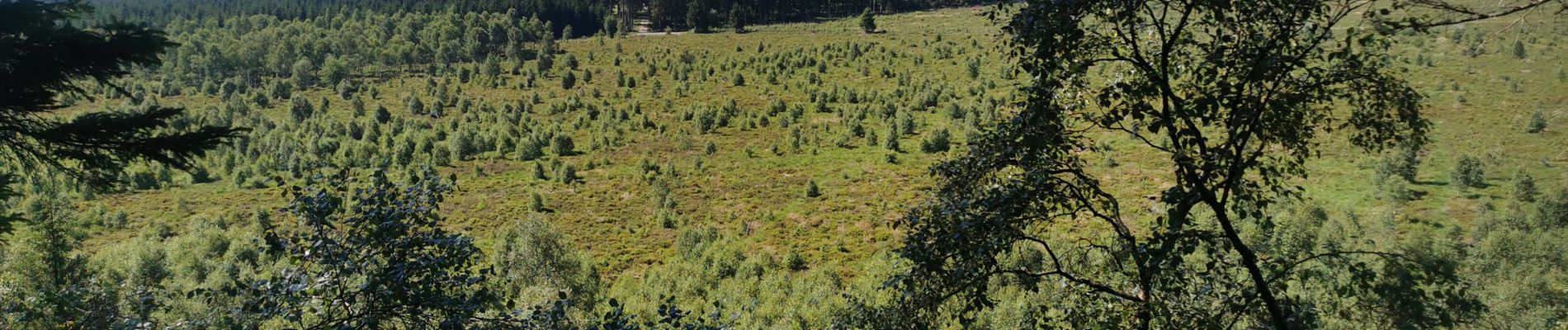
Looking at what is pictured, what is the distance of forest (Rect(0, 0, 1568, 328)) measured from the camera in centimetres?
520

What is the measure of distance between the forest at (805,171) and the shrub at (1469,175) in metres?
0.13

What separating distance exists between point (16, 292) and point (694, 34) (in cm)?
11058

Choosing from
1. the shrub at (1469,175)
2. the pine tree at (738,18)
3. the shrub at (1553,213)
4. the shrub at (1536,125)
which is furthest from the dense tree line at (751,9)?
the shrub at (1553,213)

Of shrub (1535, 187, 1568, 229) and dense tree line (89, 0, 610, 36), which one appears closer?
shrub (1535, 187, 1568, 229)

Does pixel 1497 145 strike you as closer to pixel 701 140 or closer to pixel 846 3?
pixel 701 140

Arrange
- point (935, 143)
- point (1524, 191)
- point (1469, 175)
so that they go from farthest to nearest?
point (935, 143) → point (1469, 175) → point (1524, 191)

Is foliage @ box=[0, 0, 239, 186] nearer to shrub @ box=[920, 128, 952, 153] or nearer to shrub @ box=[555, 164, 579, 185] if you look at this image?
shrub @ box=[555, 164, 579, 185]

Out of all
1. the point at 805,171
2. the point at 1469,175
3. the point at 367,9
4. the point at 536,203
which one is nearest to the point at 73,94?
the point at 536,203

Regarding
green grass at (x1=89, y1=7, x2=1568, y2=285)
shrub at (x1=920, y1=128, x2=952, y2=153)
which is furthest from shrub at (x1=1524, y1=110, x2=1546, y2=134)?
shrub at (x1=920, y1=128, x2=952, y2=153)

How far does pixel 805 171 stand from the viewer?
52.4 m

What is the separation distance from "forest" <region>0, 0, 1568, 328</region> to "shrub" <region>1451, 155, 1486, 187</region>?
0.13 metres

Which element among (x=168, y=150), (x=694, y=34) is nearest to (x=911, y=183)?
(x=168, y=150)

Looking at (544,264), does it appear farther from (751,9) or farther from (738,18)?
(751,9)

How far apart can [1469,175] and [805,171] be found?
38848 millimetres
